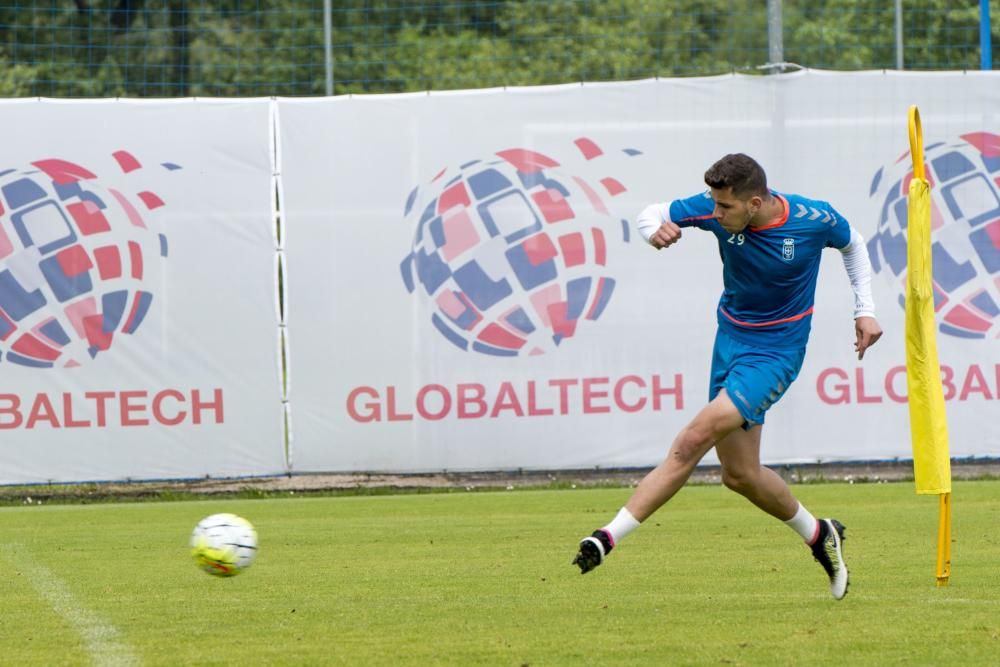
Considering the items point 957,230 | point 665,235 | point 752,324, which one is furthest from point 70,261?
point 665,235

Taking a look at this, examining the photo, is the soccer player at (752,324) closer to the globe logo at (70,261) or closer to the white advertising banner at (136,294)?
the white advertising banner at (136,294)

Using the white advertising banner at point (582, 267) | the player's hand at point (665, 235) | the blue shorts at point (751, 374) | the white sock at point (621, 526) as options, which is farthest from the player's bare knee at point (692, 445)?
the white advertising banner at point (582, 267)

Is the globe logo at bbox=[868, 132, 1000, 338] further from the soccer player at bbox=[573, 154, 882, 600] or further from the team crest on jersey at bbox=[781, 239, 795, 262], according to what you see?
the team crest on jersey at bbox=[781, 239, 795, 262]

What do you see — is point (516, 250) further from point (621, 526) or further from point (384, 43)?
point (384, 43)

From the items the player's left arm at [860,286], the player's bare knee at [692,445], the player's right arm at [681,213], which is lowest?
the player's bare knee at [692,445]

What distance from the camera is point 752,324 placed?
26.0 feet

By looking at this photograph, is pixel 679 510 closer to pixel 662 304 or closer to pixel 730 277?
pixel 662 304

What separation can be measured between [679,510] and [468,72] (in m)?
13.0

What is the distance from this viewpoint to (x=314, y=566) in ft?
30.7

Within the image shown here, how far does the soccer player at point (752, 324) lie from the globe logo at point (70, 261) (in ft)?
24.1

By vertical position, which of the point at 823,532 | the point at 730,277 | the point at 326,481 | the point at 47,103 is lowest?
the point at 326,481

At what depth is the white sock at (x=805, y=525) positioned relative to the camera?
25.9ft

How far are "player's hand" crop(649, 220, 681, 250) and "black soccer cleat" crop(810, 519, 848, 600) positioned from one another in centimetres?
161

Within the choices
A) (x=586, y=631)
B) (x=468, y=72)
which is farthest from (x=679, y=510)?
(x=468, y=72)
